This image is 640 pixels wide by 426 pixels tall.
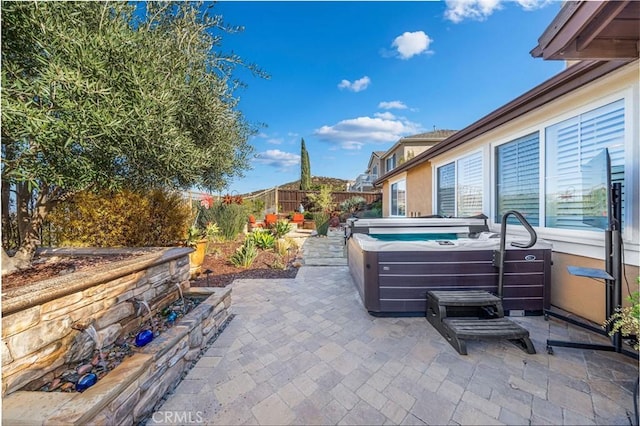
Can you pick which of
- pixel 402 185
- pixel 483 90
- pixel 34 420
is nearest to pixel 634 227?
pixel 34 420

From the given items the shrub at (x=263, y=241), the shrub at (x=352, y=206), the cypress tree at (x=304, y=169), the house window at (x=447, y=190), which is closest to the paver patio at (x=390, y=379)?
the house window at (x=447, y=190)

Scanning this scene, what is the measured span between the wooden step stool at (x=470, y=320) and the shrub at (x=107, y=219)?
14.3ft

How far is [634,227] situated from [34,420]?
494 cm

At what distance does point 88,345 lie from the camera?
6.56ft

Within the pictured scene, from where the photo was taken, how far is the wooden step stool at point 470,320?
2367 mm

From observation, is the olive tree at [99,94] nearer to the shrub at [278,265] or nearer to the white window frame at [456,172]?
the shrub at [278,265]

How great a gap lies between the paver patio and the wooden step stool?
0.11 m

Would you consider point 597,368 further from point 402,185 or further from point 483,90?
point 483,90

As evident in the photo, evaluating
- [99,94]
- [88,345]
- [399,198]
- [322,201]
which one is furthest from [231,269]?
[322,201]

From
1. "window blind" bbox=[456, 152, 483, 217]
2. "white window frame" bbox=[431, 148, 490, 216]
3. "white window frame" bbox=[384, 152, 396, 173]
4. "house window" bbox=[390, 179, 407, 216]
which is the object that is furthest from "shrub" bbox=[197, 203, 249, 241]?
"white window frame" bbox=[384, 152, 396, 173]

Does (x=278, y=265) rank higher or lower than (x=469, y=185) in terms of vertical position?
lower

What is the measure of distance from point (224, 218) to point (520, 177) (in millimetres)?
7670

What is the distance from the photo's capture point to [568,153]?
10.4 feet

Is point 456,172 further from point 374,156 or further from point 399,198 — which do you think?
point 374,156
